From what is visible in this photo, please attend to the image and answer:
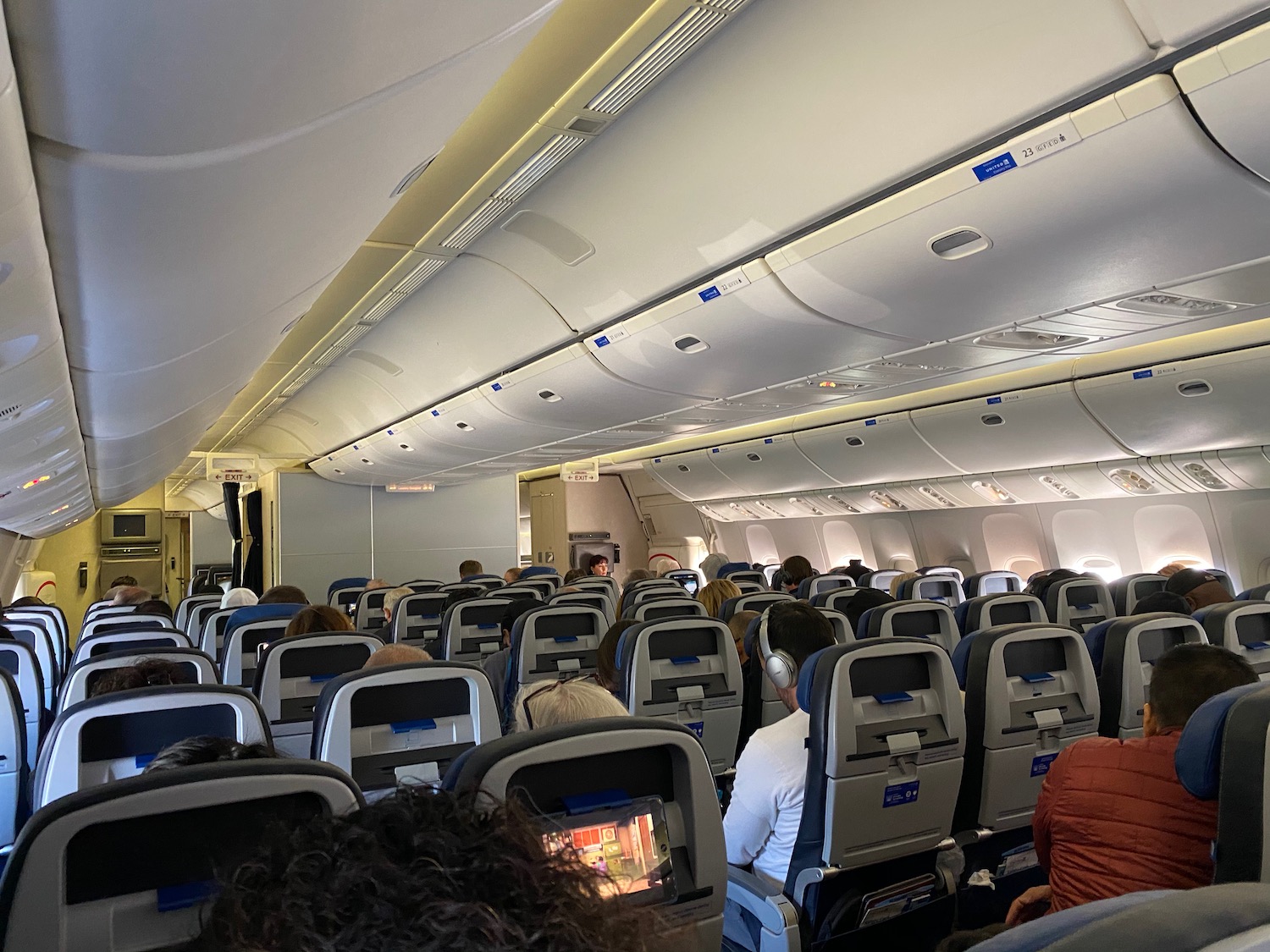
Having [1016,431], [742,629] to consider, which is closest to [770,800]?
[742,629]

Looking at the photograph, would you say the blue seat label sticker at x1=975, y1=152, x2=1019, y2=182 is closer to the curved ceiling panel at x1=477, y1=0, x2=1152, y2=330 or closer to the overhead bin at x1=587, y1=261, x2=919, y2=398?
the curved ceiling panel at x1=477, y1=0, x2=1152, y2=330

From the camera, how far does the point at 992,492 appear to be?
41.8 feet

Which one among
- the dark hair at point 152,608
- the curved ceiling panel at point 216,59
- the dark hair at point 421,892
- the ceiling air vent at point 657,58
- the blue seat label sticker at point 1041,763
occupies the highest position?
the ceiling air vent at point 657,58

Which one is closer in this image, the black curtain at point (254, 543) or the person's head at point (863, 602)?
the person's head at point (863, 602)

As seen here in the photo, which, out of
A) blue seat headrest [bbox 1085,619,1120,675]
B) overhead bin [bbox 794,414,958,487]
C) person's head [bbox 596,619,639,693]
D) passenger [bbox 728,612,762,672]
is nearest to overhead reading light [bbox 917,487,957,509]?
overhead bin [bbox 794,414,958,487]

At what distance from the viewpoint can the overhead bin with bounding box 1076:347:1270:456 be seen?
7902 millimetres

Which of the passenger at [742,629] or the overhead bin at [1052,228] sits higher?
the overhead bin at [1052,228]

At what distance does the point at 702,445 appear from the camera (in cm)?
1622

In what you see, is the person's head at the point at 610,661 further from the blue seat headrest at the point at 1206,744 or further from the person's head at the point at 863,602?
the blue seat headrest at the point at 1206,744

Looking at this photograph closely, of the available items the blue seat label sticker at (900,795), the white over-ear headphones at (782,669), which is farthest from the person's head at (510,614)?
the blue seat label sticker at (900,795)

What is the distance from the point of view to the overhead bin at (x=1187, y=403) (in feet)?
25.9

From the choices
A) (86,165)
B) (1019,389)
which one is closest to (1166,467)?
(1019,389)

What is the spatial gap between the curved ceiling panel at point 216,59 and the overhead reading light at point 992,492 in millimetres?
11858

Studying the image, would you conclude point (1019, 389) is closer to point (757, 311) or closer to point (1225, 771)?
point (757, 311)
